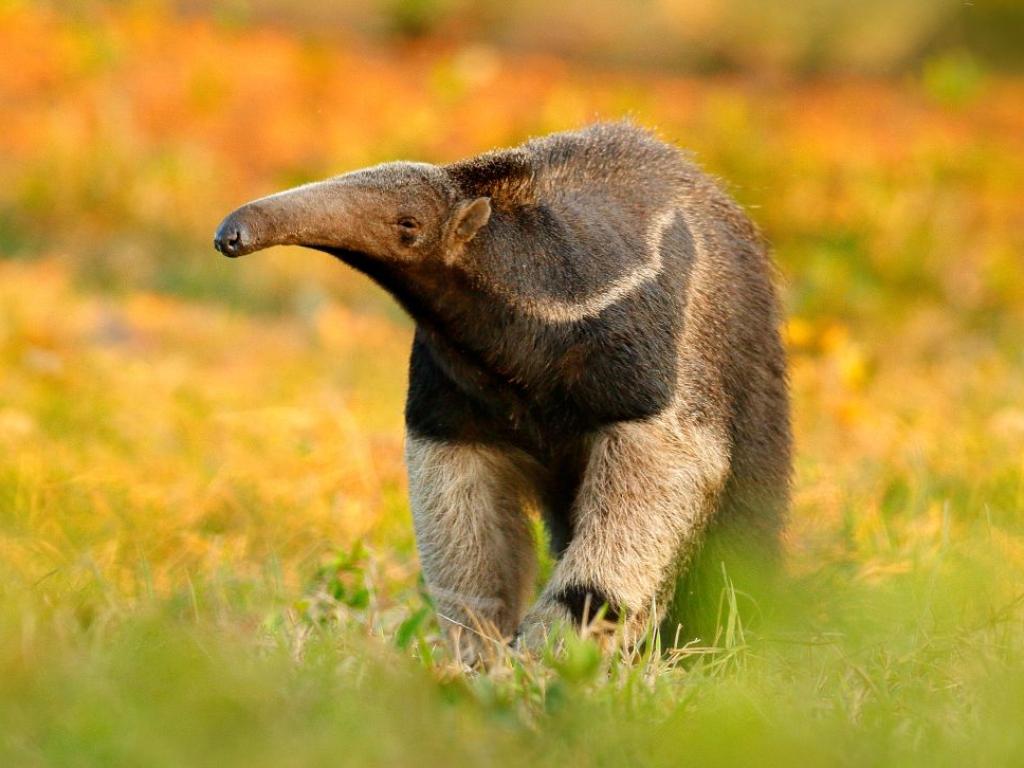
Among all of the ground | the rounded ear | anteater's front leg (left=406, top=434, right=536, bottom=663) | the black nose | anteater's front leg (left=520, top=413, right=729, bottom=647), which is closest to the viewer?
the ground

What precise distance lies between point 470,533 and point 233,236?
137 cm

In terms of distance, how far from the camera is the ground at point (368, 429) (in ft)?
10.0

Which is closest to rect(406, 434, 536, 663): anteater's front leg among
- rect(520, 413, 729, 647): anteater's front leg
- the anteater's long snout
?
rect(520, 413, 729, 647): anteater's front leg

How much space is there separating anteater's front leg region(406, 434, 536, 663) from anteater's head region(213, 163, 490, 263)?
72 centimetres

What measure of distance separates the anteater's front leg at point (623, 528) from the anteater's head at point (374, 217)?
0.72 meters

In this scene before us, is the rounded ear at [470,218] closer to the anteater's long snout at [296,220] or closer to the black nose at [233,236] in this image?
the anteater's long snout at [296,220]

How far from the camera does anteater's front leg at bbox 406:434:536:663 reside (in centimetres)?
455

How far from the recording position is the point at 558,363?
419 centimetres

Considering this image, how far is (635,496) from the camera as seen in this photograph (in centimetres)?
427

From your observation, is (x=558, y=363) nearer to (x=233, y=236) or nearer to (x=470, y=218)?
(x=470, y=218)

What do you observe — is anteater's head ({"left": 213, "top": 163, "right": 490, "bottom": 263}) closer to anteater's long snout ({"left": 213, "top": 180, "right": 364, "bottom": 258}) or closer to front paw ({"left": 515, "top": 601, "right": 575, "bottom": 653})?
anteater's long snout ({"left": 213, "top": 180, "right": 364, "bottom": 258})

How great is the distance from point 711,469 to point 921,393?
4.34m

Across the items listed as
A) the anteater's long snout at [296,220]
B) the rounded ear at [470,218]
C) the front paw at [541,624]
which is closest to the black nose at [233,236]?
the anteater's long snout at [296,220]

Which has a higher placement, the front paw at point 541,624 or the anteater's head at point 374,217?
the anteater's head at point 374,217
